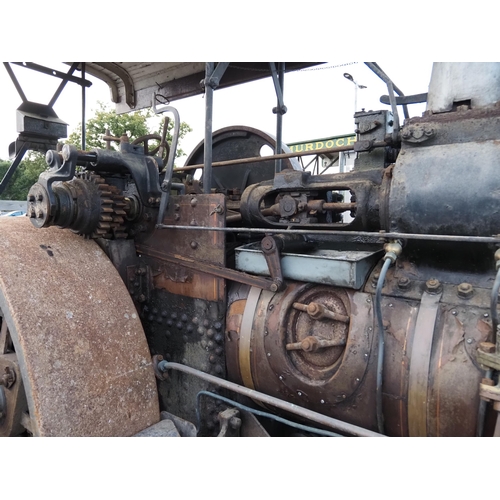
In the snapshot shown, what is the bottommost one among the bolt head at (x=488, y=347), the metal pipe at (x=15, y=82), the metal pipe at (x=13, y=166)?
the bolt head at (x=488, y=347)

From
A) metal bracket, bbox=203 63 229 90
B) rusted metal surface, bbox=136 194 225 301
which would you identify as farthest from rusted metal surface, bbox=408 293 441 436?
metal bracket, bbox=203 63 229 90

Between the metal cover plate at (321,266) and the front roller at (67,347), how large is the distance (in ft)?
2.12

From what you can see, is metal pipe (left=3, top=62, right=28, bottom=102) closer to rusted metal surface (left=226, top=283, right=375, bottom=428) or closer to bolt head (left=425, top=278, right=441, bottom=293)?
rusted metal surface (left=226, top=283, right=375, bottom=428)

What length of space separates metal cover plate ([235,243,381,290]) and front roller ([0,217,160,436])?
65cm

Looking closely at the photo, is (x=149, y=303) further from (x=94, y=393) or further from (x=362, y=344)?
(x=362, y=344)

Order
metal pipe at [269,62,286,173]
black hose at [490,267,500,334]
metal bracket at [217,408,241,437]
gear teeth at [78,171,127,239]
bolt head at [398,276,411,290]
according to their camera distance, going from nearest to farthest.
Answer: black hose at [490,267,500,334] < bolt head at [398,276,411,290] < metal bracket at [217,408,241,437] < gear teeth at [78,171,127,239] < metal pipe at [269,62,286,173]

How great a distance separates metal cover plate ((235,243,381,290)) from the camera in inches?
64.2

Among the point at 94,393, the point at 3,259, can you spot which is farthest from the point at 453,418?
the point at 3,259

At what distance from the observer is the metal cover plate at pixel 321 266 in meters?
1.63

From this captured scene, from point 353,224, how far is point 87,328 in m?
1.27

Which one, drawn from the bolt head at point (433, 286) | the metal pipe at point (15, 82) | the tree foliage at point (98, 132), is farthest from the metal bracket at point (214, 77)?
the tree foliage at point (98, 132)

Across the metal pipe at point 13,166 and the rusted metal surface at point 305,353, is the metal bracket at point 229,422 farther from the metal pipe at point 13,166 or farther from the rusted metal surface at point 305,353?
the metal pipe at point 13,166

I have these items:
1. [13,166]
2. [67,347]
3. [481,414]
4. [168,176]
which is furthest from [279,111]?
[481,414]

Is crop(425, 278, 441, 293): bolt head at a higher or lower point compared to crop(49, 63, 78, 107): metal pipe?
lower
